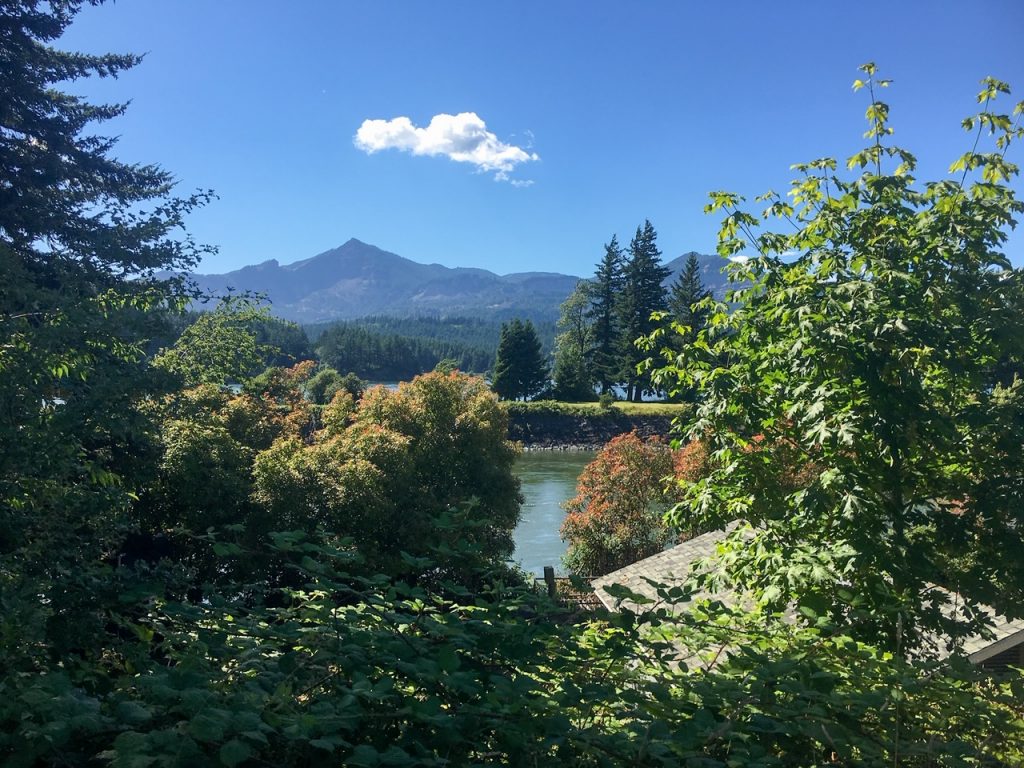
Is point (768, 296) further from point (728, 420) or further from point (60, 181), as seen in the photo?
point (60, 181)

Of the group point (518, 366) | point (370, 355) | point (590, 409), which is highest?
point (370, 355)

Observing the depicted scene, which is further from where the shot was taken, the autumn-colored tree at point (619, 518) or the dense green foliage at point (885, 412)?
the autumn-colored tree at point (619, 518)

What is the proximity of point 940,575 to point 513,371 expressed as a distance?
4856 cm

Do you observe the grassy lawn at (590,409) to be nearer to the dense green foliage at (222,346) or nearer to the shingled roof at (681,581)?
the shingled roof at (681,581)

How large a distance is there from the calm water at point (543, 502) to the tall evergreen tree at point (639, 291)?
12806 mm

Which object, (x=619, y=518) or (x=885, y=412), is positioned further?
(x=619, y=518)

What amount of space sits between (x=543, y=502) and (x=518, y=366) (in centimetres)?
2616

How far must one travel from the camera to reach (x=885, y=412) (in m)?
3.88

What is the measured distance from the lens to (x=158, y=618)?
9.73 ft

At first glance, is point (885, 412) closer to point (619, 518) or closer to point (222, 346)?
point (222, 346)

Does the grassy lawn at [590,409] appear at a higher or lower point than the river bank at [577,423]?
higher

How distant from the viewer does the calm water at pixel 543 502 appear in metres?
19.3

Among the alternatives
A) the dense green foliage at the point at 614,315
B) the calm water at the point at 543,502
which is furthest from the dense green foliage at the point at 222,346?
the dense green foliage at the point at 614,315

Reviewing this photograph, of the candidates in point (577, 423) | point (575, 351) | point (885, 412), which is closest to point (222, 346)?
point (885, 412)
